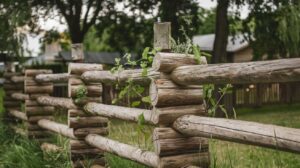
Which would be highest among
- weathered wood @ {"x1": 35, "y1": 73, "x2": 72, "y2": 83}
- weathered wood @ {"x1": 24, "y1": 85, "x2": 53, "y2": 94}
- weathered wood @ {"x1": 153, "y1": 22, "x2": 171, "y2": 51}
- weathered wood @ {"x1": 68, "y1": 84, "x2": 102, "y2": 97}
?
weathered wood @ {"x1": 153, "y1": 22, "x2": 171, "y2": 51}

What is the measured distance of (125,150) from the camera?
168 inches

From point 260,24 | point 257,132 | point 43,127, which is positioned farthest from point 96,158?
point 260,24

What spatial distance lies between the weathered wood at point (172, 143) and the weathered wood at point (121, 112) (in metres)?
0.14

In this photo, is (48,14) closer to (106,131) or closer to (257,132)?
(106,131)

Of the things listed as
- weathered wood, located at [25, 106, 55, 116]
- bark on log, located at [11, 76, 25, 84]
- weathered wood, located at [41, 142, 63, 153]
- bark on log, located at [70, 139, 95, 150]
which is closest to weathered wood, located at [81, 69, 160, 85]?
bark on log, located at [70, 139, 95, 150]

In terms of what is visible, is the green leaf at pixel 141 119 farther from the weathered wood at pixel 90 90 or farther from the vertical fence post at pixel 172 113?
the weathered wood at pixel 90 90

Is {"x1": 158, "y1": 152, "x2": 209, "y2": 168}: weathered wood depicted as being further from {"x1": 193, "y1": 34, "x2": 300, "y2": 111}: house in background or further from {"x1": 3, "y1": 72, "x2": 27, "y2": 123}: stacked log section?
{"x1": 193, "y1": 34, "x2": 300, "y2": 111}: house in background

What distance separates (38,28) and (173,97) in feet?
70.2

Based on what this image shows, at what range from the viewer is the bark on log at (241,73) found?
100 inches

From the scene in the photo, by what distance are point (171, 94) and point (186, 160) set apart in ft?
1.70

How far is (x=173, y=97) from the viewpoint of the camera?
3.54 meters

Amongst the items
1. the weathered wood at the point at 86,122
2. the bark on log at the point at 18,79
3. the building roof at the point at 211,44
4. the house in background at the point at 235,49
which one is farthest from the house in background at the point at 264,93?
the weathered wood at the point at 86,122

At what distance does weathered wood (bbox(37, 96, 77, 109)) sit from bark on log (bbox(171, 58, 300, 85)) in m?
2.45

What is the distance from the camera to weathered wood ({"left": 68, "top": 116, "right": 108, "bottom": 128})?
5449mm
